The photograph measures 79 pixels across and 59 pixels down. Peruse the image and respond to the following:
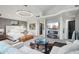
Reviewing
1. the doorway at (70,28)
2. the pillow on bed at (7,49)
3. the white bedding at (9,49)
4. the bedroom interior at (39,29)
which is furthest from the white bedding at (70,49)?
the pillow on bed at (7,49)

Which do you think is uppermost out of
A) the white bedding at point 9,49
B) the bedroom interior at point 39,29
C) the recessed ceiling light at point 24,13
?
the recessed ceiling light at point 24,13

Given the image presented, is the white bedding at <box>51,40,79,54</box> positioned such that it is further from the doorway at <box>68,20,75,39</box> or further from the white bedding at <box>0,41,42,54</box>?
the white bedding at <box>0,41,42,54</box>

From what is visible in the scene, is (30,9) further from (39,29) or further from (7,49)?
(7,49)

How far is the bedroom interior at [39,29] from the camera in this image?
2.08 m

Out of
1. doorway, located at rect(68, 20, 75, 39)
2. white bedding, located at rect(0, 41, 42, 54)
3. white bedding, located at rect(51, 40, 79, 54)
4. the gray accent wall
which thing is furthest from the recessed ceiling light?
white bedding, located at rect(51, 40, 79, 54)

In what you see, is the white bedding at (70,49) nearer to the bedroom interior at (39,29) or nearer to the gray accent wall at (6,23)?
the bedroom interior at (39,29)

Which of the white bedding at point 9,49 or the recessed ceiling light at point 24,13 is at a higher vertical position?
the recessed ceiling light at point 24,13

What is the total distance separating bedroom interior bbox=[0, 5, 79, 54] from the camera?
6.82ft

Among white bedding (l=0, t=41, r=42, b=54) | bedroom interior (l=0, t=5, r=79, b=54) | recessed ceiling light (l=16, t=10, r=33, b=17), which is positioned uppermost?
recessed ceiling light (l=16, t=10, r=33, b=17)

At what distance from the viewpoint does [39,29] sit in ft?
7.05

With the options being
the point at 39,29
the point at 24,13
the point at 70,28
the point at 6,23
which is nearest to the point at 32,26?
the point at 39,29

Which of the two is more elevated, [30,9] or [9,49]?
[30,9]

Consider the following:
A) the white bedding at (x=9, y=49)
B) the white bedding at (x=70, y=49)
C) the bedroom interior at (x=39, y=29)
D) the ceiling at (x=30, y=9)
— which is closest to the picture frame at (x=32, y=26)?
the bedroom interior at (x=39, y=29)
